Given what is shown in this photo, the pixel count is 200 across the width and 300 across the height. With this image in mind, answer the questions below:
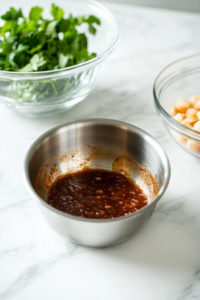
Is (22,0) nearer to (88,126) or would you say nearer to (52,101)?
(52,101)

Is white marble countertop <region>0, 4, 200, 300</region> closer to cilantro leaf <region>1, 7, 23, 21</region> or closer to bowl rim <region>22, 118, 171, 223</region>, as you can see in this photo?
bowl rim <region>22, 118, 171, 223</region>

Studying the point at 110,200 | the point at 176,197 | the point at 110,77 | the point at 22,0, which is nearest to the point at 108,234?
the point at 110,200

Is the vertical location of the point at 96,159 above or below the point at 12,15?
below

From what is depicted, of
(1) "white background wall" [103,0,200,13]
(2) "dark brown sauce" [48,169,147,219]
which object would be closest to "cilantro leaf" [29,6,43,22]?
(2) "dark brown sauce" [48,169,147,219]

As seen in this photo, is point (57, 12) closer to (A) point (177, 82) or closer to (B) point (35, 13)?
(B) point (35, 13)

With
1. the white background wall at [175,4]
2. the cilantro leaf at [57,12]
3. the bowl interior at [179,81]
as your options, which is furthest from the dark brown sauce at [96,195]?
the white background wall at [175,4]

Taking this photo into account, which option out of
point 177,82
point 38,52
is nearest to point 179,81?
point 177,82
